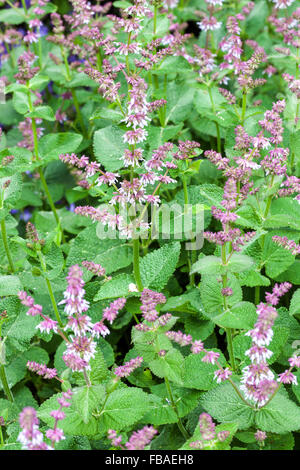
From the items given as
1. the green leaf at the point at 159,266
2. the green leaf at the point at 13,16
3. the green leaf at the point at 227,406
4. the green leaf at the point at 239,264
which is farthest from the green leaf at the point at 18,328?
the green leaf at the point at 13,16

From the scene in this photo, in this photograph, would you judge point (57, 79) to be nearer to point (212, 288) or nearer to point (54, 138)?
point (54, 138)

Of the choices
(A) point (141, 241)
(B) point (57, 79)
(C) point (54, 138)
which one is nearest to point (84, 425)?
(A) point (141, 241)

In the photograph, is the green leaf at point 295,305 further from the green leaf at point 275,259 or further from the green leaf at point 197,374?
the green leaf at point 197,374

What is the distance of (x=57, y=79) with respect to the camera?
2.82 m

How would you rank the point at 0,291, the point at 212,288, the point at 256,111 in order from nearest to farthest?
the point at 212,288 < the point at 0,291 < the point at 256,111

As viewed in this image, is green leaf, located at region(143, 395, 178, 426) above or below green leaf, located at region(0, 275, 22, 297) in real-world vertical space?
below

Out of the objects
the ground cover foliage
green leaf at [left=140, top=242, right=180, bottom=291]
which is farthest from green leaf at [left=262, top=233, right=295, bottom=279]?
green leaf at [left=140, top=242, right=180, bottom=291]

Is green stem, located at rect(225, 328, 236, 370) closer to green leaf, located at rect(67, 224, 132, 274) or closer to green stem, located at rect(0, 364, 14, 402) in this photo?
green leaf, located at rect(67, 224, 132, 274)

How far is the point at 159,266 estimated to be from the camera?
2004mm

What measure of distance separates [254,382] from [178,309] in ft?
1.81

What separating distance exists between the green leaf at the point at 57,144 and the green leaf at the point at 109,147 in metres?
0.14

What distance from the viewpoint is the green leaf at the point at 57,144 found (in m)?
2.39

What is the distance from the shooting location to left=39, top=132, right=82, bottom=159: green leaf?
7.83 ft

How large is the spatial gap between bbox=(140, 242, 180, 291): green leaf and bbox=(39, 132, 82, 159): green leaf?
61cm
